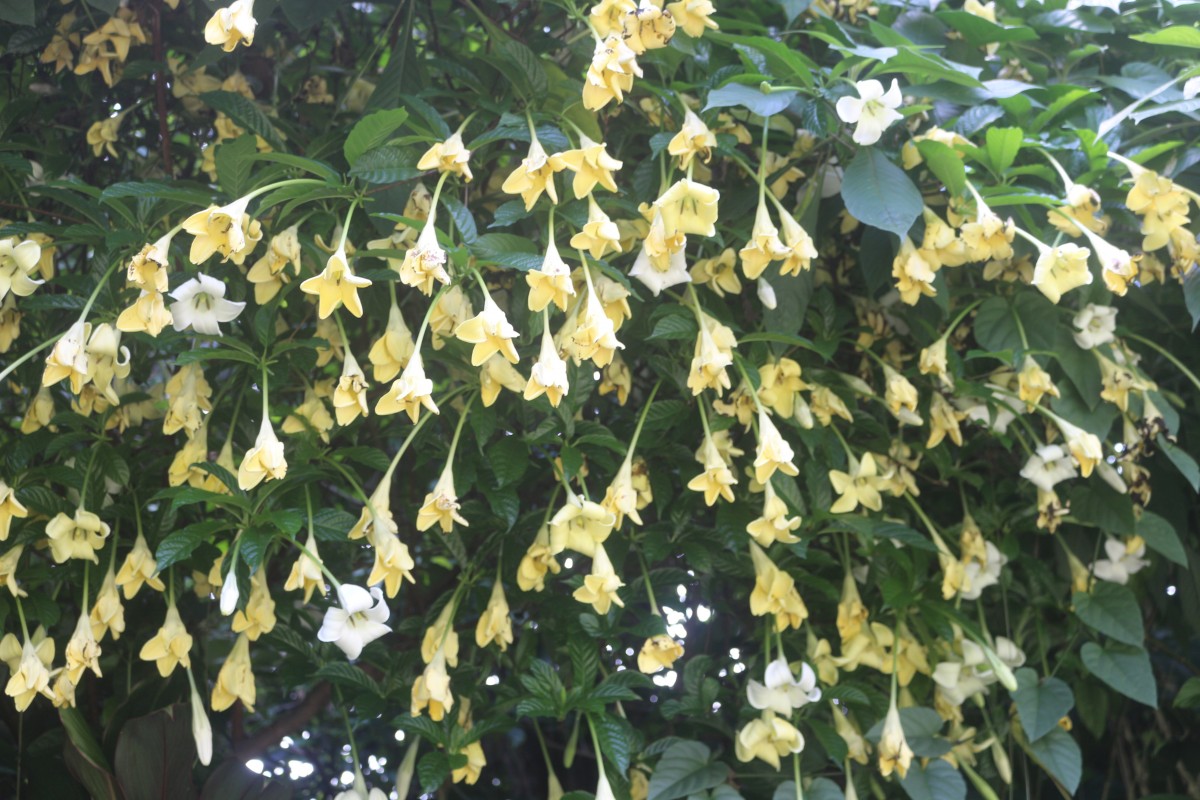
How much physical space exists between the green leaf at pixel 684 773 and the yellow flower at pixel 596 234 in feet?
2.10

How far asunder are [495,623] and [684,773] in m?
0.30

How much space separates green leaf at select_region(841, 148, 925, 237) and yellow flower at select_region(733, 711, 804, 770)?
58 cm

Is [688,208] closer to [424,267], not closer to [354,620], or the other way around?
[424,267]

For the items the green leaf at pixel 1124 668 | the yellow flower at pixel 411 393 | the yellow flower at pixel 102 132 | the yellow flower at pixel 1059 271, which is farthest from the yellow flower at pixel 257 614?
the green leaf at pixel 1124 668

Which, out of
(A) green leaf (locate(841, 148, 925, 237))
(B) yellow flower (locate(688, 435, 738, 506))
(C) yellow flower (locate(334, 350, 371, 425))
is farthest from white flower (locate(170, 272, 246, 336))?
(A) green leaf (locate(841, 148, 925, 237))

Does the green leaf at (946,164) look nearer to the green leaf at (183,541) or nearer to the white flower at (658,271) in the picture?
the white flower at (658,271)

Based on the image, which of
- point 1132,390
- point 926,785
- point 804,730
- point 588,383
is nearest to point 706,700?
point 804,730

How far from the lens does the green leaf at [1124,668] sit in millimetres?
1286

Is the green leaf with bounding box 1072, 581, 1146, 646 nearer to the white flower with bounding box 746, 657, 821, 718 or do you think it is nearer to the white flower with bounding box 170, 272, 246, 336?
the white flower with bounding box 746, 657, 821, 718

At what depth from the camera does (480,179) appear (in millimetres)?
1316

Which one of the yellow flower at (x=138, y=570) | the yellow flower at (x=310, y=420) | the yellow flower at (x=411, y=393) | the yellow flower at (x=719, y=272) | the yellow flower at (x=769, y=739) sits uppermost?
the yellow flower at (x=411, y=393)

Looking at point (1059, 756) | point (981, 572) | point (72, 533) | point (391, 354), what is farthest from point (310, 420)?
point (1059, 756)

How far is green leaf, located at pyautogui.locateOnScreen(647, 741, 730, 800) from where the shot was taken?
4.02ft

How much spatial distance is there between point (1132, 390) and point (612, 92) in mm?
805
